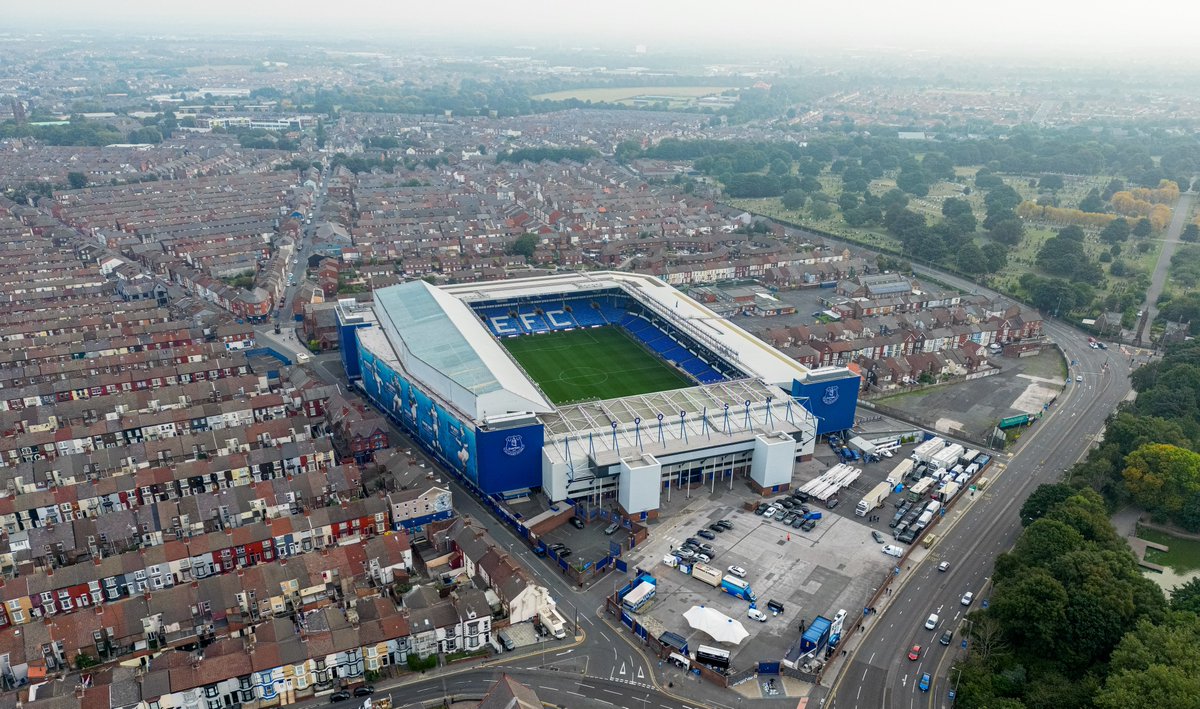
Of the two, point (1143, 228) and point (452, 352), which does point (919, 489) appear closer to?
point (452, 352)

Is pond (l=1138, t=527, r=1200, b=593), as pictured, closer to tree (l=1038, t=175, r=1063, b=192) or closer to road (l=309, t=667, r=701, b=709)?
road (l=309, t=667, r=701, b=709)

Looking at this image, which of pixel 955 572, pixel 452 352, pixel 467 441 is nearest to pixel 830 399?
pixel 955 572

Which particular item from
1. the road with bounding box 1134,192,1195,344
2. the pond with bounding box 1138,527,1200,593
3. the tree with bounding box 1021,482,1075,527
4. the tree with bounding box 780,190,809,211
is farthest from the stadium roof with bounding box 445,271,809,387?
the tree with bounding box 780,190,809,211

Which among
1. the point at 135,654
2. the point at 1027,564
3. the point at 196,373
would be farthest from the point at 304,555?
the point at 1027,564

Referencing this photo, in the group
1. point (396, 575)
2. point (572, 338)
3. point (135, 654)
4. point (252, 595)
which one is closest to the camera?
point (135, 654)

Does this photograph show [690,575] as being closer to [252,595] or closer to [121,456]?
[252,595]

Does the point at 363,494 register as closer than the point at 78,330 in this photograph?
Yes
